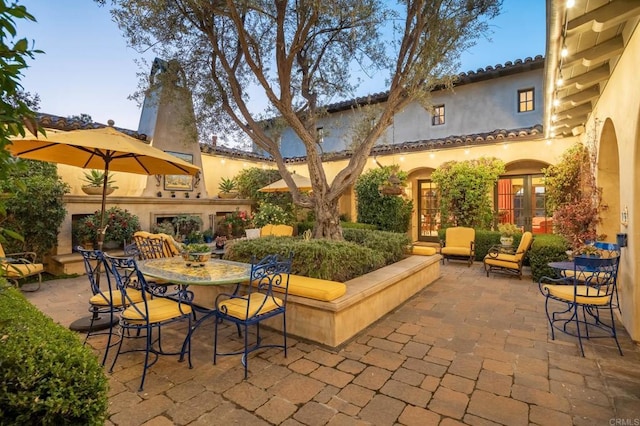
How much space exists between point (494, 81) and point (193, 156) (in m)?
11.4

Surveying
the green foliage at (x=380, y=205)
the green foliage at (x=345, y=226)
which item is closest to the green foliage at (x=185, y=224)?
the green foliage at (x=345, y=226)

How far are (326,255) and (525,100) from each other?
11.4 meters

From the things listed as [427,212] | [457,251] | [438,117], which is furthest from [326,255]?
[438,117]

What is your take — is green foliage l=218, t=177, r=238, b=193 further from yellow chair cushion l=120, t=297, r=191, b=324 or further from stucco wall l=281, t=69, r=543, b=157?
yellow chair cushion l=120, t=297, r=191, b=324

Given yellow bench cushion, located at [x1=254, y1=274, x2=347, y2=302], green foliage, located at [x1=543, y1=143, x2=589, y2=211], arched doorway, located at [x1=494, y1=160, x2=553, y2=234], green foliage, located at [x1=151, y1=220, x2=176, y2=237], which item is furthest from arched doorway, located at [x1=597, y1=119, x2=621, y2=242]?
green foliage, located at [x1=151, y1=220, x2=176, y2=237]

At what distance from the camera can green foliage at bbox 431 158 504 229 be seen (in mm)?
9628

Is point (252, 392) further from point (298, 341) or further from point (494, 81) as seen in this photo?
point (494, 81)

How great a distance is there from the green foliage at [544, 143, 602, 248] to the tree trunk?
4.68 m

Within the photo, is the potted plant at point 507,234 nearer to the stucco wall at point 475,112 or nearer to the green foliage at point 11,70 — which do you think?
the stucco wall at point 475,112

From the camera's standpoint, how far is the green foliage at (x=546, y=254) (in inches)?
255

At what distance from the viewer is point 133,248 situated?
4656 mm

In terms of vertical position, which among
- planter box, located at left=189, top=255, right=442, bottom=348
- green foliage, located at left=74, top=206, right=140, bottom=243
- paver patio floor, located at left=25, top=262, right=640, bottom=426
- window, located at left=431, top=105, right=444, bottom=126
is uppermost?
window, located at left=431, top=105, right=444, bottom=126

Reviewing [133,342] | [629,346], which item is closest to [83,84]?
[133,342]

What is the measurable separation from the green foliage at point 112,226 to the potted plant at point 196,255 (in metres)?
4.37
